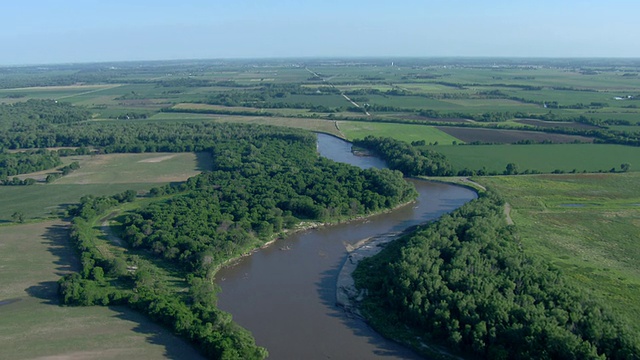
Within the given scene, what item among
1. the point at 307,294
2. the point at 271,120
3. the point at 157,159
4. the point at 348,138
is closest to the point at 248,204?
the point at 307,294

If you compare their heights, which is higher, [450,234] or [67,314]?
[450,234]

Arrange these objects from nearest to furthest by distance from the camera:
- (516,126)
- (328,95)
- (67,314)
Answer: (67,314) < (516,126) < (328,95)

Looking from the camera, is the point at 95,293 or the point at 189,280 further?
the point at 189,280

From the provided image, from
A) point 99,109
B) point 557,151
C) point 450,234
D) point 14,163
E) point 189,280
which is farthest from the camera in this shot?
point 99,109

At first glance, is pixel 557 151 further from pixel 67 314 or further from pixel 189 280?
pixel 67 314

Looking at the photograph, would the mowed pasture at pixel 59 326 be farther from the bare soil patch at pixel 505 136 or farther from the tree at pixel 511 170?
the bare soil patch at pixel 505 136

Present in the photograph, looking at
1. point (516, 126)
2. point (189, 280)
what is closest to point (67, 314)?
point (189, 280)

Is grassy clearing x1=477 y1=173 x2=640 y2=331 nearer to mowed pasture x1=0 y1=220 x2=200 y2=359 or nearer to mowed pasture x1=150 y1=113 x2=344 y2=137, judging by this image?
mowed pasture x1=0 y1=220 x2=200 y2=359

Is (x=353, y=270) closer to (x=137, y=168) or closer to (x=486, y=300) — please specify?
(x=486, y=300)
